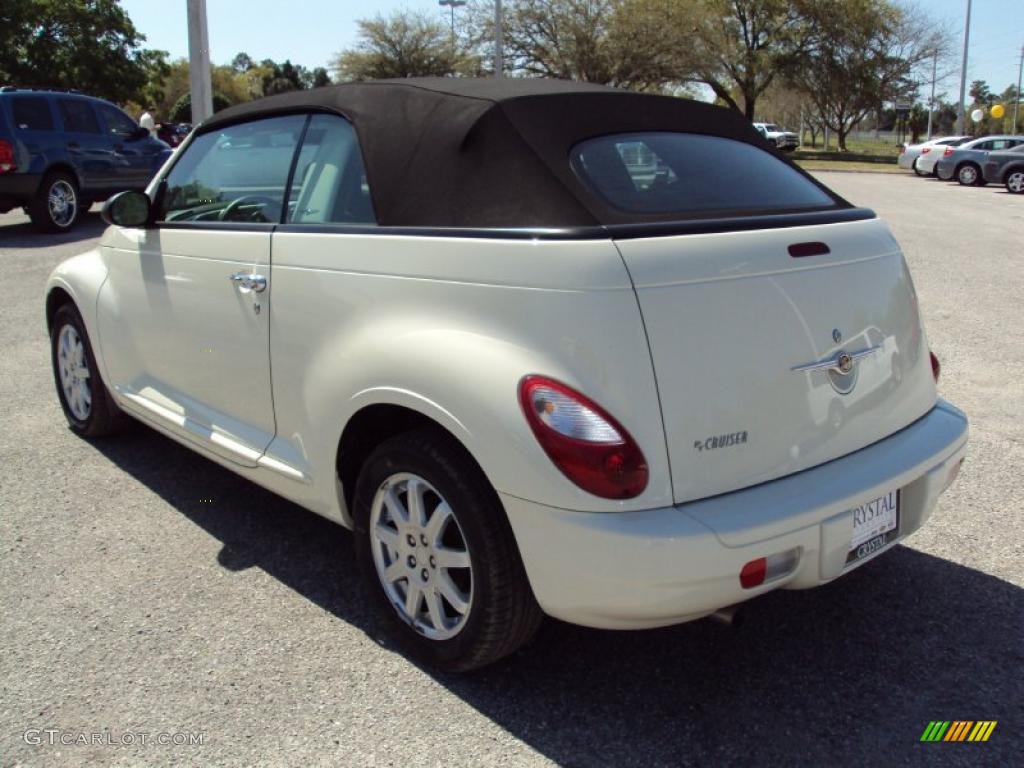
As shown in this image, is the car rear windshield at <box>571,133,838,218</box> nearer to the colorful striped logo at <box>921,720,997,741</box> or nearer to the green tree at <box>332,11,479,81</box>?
the colorful striped logo at <box>921,720,997,741</box>

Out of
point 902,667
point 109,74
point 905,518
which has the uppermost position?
point 109,74

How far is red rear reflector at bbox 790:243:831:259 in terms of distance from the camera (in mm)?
2553

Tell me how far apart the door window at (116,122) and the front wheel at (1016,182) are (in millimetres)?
20062

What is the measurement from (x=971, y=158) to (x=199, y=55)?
800 inches

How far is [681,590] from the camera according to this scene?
2.21 meters

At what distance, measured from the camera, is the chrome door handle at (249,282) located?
10.3 feet

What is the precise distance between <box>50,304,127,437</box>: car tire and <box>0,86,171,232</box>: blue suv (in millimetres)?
8539

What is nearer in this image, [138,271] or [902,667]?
[902,667]

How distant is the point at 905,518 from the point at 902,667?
474 mm

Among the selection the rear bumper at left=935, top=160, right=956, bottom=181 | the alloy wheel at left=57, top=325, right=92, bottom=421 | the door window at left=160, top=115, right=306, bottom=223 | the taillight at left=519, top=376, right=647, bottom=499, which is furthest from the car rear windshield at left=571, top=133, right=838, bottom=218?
the rear bumper at left=935, top=160, right=956, bottom=181

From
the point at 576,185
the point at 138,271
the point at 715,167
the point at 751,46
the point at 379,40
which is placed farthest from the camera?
the point at 379,40

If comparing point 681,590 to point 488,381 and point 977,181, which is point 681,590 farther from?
point 977,181

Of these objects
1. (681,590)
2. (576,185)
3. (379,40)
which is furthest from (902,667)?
(379,40)

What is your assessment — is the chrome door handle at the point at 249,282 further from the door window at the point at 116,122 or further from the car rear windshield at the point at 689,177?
the door window at the point at 116,122
